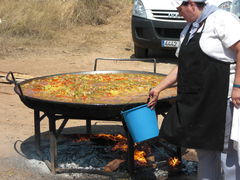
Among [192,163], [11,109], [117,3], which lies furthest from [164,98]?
[117,3]

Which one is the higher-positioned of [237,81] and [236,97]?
[237,81]

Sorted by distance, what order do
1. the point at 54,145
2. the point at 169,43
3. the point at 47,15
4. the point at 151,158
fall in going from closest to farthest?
1. the point at 54,145
2. the point at 151,158
3. the point at 169,43
4. the point at 47,15

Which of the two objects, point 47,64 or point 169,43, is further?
point 47,64

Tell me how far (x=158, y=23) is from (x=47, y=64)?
9.09 feet

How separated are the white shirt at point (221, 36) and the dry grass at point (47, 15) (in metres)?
11.2

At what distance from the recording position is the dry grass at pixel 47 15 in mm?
14188

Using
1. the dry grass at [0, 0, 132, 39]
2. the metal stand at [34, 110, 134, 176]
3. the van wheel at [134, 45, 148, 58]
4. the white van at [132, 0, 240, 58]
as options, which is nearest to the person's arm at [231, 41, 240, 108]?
the metal stand at [34, 110, 134, 176]

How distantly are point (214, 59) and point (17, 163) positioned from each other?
2.59 m

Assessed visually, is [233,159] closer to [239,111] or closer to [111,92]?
[239,111]

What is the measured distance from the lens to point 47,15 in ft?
50.4

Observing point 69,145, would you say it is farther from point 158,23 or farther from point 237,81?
point 158,23

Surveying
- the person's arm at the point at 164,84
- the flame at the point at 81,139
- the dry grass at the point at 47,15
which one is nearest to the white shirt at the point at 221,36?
the person's arm at the point at 164,84

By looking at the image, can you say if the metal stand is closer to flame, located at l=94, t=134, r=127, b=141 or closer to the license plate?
flame, located at l=94, t=134, r=127, b=141

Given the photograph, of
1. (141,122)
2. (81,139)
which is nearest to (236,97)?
(141,122)
